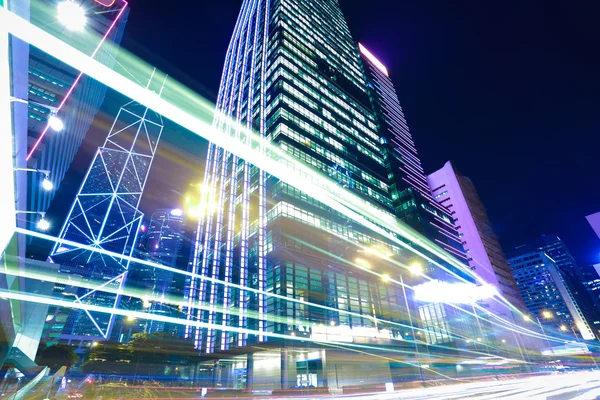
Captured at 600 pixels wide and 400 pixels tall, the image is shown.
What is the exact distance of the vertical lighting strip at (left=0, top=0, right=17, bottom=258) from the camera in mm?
6855

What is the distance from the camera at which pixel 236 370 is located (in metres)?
35.8

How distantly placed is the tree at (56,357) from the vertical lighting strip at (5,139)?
27.1 meters

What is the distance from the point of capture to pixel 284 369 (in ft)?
91.2

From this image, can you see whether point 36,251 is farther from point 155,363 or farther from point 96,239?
point 155,363

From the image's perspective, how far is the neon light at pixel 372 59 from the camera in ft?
332

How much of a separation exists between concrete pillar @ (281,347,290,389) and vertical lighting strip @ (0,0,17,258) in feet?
84.9

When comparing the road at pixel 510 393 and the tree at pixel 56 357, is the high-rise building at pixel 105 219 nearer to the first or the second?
the tree at pixel 56 357

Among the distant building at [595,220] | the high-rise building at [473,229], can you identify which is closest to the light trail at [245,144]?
the high-rise building at [473,229]

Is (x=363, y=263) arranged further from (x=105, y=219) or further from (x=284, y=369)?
(x=105, y=219)

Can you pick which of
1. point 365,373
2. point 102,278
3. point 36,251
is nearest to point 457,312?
point 365,373

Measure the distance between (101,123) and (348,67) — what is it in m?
72.2

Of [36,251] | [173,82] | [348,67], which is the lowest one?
[36,251]

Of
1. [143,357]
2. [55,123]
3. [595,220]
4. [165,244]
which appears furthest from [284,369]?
[165,244]

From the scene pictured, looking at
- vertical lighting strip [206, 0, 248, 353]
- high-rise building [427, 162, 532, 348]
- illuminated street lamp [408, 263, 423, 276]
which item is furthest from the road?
high-rise building [427, 162, 532, 348]
